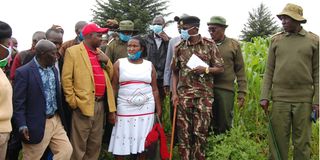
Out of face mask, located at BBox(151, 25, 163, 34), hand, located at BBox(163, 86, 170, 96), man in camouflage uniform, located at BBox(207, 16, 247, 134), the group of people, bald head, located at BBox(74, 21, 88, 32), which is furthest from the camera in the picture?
face mask, located at BBox(151, 25, 163, 34)

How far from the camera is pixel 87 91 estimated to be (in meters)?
5.86

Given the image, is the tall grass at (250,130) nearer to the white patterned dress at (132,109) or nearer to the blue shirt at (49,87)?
the white patterned dress at (132,109)

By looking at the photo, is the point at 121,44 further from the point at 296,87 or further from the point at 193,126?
the point at 296,87

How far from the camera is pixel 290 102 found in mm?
5738

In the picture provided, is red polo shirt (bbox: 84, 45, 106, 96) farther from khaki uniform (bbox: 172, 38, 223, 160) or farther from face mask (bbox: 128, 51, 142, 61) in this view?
khaki uniform (bbox: 172, 38, 223, 160)

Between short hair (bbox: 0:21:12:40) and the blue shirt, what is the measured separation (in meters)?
0.70

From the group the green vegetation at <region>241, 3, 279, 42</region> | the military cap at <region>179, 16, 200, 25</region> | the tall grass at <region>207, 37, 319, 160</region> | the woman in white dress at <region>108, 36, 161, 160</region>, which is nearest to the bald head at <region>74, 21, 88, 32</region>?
the woman in white dress at <region>108, 36, 161, 160</region>

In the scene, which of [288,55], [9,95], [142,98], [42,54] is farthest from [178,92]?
[9,95]

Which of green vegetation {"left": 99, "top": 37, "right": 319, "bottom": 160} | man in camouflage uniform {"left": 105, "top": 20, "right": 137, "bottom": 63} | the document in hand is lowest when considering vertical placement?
green vegetation {"left": 99, "top": 37, "right": 319, "bottom": 160}

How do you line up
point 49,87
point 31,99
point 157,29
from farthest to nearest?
point 157,29 < point 49,87 < point 31,99

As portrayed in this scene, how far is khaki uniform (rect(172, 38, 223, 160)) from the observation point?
6.10m

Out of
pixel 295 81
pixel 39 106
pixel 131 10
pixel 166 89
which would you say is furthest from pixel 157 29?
pixel 131 10

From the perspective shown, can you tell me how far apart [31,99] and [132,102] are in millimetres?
1496

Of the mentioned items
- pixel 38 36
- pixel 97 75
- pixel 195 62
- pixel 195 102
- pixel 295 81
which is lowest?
pixel 195 102
